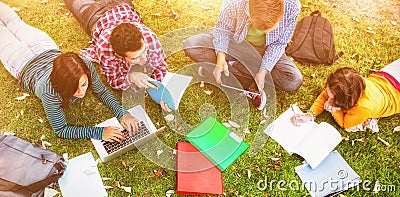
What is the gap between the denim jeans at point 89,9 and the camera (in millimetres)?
5203

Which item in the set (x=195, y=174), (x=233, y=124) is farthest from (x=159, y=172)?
(x=233, y=124)

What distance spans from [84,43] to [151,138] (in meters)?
1.65

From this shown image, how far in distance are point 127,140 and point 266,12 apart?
198 centimetres

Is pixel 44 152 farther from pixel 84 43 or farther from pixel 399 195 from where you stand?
pixel 399 195

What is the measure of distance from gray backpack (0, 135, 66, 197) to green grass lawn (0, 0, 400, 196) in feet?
1.01

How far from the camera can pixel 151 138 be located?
4.88 metres

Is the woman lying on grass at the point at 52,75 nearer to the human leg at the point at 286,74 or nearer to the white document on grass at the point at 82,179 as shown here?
the white document on grass at the point at 82,179

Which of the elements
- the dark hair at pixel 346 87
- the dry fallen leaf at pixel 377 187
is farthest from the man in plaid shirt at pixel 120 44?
the dry fallen leaf at pixel 377 187

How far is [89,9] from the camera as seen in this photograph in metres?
5.30

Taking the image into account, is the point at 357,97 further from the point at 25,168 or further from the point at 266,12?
the point at 25,168

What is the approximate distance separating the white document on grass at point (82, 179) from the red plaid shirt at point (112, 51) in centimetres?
92

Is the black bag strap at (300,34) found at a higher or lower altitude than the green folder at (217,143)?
higher

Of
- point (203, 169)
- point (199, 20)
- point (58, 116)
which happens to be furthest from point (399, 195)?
point (58, 116)

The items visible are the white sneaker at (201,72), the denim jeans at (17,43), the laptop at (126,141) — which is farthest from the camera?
the white sneaker at (201,72)
